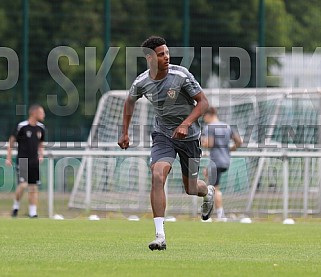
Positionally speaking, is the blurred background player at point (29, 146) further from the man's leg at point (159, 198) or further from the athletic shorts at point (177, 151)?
the man's leg at point (159, 198)

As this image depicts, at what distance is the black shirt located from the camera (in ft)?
74.9

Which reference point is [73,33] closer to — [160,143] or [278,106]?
[278,106]

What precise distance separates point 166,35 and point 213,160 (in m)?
7.21

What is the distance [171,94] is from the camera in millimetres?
12852

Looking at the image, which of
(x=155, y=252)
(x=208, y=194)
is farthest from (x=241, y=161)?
(x=155, y=252)

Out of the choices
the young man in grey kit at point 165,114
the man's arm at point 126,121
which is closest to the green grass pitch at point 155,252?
the young man in grey kit at point 165,114

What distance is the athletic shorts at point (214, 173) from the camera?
21.5 meters

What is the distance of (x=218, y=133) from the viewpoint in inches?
852

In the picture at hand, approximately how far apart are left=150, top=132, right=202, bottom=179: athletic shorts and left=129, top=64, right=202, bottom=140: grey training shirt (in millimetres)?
79

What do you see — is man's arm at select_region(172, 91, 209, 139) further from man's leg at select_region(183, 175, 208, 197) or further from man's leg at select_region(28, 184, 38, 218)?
man's leg at select_region(28, 184, 38, 218)

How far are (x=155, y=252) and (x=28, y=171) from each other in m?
10.7

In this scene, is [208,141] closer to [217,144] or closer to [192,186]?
[217,144]

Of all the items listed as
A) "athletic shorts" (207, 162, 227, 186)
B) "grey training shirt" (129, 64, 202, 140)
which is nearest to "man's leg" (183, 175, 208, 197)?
"grey training shirt" (129, 64, 202, 140)

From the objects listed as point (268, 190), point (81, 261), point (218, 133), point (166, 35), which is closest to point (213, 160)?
point (218, 133)
